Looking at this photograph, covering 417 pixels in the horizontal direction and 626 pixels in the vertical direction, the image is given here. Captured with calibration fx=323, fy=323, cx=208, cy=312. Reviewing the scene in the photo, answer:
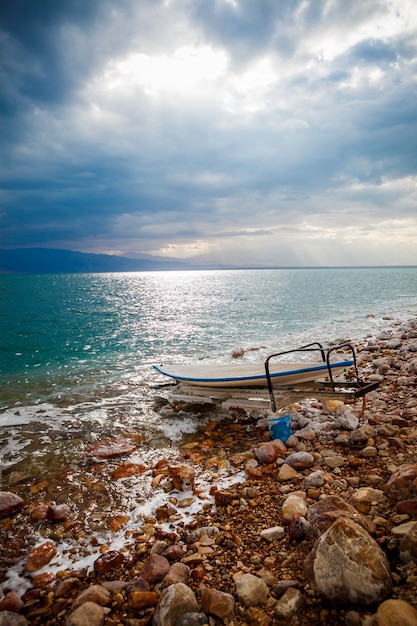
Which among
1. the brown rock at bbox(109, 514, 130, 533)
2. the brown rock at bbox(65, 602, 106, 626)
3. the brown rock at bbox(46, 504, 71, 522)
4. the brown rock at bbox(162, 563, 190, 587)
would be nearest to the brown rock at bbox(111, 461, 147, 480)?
the brown rock at bbox(46, 504, 71, 522)

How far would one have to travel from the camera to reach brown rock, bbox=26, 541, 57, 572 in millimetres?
4164

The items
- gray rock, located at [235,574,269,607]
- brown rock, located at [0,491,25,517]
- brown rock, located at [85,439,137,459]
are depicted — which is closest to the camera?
gray rock, located at [235,574,269,607]

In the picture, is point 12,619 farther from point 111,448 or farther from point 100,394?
point 100,394

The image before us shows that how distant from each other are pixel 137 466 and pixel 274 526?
11.0ft

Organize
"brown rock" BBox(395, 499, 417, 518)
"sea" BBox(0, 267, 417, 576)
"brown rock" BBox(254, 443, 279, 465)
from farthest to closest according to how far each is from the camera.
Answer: "sea" BBox(0, 267, 417, 576)
"brown rock" BBox(254, 443, 279, 465)
"brown rock" BBox(395, 499, 417, 518)

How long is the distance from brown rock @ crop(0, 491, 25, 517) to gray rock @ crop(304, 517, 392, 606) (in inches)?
192

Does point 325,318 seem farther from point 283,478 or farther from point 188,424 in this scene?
point 283,478

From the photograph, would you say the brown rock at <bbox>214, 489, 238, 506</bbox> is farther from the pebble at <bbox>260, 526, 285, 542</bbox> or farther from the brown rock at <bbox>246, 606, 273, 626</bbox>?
the brown rock at <bbox>246, 606, 273, 626</bbox>

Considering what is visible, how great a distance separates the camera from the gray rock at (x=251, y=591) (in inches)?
119

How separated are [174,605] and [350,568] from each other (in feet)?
5.34

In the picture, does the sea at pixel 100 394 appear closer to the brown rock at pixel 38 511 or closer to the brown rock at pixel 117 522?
the brown rock at pixel 117 522

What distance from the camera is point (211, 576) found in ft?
11.4

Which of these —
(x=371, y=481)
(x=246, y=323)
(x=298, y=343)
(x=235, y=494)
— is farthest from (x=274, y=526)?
(x=246, y=323)

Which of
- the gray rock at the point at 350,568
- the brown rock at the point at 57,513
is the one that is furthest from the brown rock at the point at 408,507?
the brown rock at the point at 57,513
